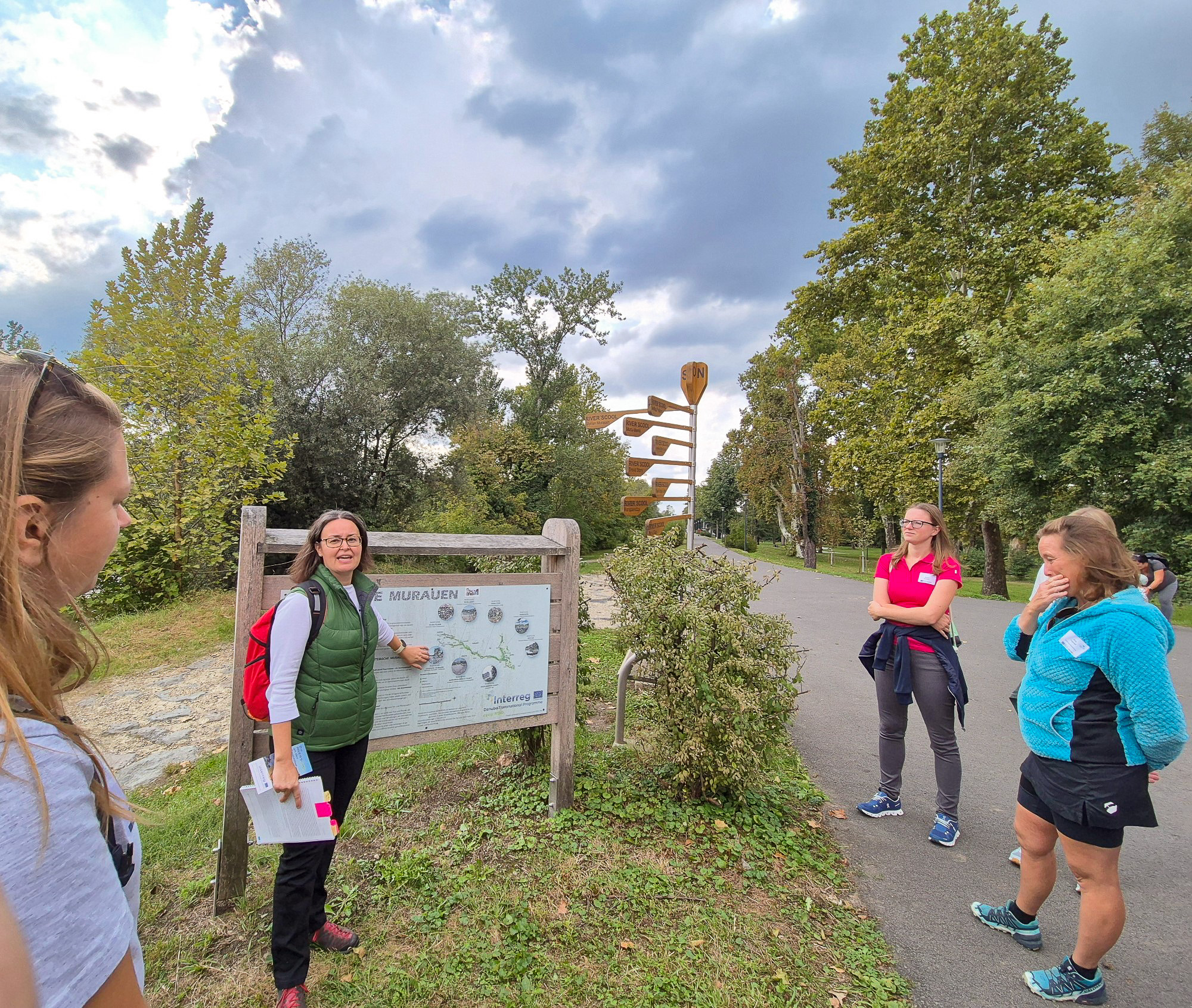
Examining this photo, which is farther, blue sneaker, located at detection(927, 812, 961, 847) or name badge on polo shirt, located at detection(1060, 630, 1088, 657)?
blue sneaker, located at detection(927, 812, 961, 847)

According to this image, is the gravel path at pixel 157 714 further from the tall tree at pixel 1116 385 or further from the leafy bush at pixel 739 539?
the leafy bush at pixel 739 539

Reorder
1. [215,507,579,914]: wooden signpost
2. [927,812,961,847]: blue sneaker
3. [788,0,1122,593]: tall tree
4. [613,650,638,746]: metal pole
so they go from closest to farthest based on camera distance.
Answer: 1. [215,507,579,914]: wooden signpost
2. [927,812,961,847]: blue sneaker
3. [613,650,638,746]: metal pole
4. [788,0,1122,593]: tall tree

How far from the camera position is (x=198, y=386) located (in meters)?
9.59

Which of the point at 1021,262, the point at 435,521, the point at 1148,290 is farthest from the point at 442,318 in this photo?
the point at 1148,290

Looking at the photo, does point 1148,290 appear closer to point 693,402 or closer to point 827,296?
point 827,296

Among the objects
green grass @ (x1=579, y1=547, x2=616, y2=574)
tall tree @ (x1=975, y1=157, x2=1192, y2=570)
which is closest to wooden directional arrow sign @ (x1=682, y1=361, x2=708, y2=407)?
green grass @ (x1=579, y1=547, x2=616, y2=574)

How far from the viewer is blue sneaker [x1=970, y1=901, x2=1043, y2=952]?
102 inches

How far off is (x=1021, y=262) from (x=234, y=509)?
18717 millimetres

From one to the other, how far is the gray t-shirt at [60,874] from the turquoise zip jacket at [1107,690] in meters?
2.99

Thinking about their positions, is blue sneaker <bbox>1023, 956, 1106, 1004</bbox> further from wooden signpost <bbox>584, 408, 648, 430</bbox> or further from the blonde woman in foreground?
wooden signpost <bbox>584, 408, 648, 430</bbox>

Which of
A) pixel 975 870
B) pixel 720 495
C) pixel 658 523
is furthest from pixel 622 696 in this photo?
pixel 720 495

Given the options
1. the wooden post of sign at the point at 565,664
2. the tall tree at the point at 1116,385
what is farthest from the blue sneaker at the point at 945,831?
the tall tree at the point at 1116,385

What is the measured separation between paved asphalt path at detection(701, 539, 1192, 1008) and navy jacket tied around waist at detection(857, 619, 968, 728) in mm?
764

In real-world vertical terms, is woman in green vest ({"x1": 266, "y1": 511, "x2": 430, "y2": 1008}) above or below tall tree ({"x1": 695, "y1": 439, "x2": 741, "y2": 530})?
below
